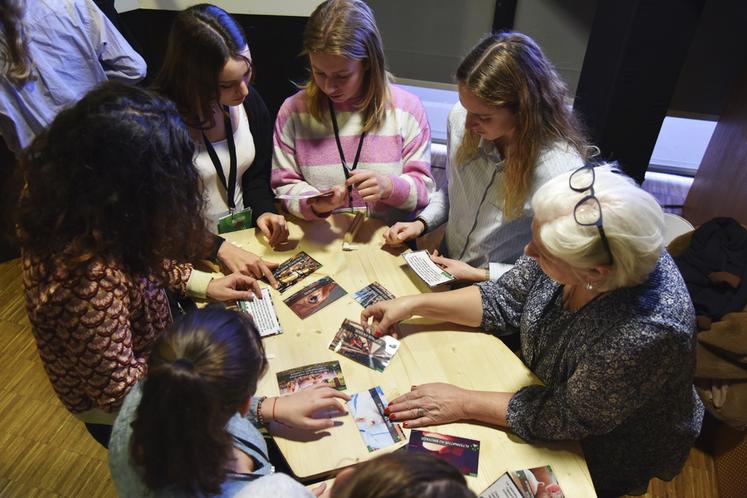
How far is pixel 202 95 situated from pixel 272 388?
1135 millimetres

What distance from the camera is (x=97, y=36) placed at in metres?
2.46

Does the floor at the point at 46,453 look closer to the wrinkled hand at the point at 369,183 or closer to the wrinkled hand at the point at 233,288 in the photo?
the wrinkled hand at the point at 233,288

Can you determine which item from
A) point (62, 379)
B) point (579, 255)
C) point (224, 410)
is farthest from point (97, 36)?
point (579, 255)

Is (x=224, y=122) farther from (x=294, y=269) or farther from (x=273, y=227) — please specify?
(x=294, y=269)

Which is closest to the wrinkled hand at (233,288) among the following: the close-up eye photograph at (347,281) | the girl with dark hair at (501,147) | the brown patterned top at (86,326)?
the close-up eye photograph at (347,281)

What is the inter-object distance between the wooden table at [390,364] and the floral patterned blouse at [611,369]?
72 millimetres

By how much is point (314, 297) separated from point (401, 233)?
48 centimetres

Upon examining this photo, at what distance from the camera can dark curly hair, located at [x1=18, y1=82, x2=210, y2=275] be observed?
1163 millimetres

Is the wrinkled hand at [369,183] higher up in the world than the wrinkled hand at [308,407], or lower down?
higher up

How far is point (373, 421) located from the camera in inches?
55.5

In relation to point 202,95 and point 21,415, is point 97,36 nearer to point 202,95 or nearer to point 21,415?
point 202,95

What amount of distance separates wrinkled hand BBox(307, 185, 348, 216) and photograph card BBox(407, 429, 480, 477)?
39.8 inches

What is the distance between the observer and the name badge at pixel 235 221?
2.16 meters

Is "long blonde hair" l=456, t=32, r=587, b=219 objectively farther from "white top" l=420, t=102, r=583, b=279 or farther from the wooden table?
the wooden table
